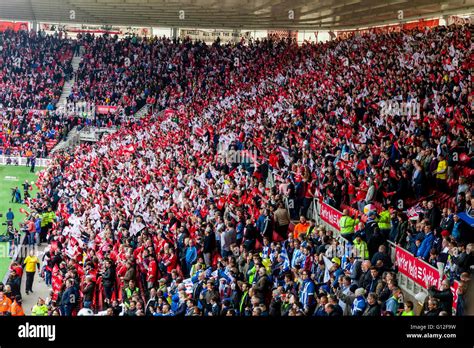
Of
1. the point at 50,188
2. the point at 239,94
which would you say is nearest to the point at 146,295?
the point at 50,188

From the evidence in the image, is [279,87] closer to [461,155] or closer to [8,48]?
[8,48]

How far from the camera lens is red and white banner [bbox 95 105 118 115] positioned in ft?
53.4

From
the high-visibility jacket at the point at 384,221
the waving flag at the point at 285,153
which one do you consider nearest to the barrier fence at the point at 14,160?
the waving flag at the point at 285,153

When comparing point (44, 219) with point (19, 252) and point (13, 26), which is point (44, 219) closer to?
point (19, 252)

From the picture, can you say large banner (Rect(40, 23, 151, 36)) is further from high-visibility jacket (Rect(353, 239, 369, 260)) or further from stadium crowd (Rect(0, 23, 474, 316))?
high-visibility jacket (Rect(353, 239, 369, 260))

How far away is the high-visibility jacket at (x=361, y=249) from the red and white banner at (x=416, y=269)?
0.94 ft

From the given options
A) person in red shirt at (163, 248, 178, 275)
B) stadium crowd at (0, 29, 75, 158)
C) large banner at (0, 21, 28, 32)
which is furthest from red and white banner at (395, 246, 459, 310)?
large banner at (0, 21, 28, 32)

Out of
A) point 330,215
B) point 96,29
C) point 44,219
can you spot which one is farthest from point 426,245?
point 96,29

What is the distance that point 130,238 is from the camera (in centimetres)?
809

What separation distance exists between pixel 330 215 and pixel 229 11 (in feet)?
28.1

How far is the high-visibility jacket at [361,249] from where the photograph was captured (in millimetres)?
5758

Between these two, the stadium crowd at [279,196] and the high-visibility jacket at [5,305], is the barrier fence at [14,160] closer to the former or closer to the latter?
the stadium crowd at [279,196]

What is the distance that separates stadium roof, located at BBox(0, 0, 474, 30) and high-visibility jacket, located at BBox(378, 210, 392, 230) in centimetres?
799

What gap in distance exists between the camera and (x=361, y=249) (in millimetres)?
5789
